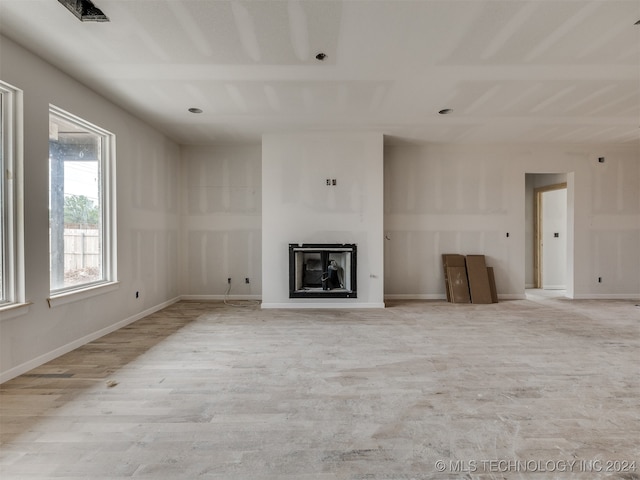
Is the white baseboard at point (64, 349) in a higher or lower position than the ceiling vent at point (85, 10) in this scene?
lower

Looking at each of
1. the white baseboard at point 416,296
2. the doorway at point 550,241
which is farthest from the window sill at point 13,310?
the doorway at point 550,241

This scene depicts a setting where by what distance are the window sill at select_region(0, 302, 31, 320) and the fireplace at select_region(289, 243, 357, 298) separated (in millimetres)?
2984

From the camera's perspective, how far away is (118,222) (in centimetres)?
380

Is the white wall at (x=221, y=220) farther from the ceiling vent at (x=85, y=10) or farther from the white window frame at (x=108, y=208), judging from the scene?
the ceiling vent at (x=85, y=10)

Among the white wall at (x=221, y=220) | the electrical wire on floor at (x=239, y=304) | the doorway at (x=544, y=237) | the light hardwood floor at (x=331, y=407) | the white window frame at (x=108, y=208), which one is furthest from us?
the doorway at (x=544, y=237)

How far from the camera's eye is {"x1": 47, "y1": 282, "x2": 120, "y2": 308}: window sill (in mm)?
2812

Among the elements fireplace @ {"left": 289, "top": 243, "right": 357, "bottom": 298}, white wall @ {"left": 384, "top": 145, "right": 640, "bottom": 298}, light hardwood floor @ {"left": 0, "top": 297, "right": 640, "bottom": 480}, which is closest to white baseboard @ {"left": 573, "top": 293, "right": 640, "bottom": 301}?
white wall @ {"left": 384, "top": 145, "right": 640, "bottom": 298}

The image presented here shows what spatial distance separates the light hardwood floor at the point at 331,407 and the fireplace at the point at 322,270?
4.01 ft

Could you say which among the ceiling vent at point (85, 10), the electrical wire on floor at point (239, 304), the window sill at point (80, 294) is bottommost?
the electrical wire on floor at point (239, 304)

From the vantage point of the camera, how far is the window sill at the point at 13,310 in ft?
7.60

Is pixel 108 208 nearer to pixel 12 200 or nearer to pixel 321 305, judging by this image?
pixel 12 200

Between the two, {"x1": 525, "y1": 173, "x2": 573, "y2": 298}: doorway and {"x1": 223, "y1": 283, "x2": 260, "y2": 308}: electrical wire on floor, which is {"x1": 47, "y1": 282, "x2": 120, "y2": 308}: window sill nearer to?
{"x1": 223, "y1": 283, "x2": 260, "y2": 308}: electrical wire on floor

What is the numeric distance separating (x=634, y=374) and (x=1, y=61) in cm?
561

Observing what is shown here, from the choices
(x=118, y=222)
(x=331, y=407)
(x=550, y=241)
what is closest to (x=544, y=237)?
(x=550, y=241)
